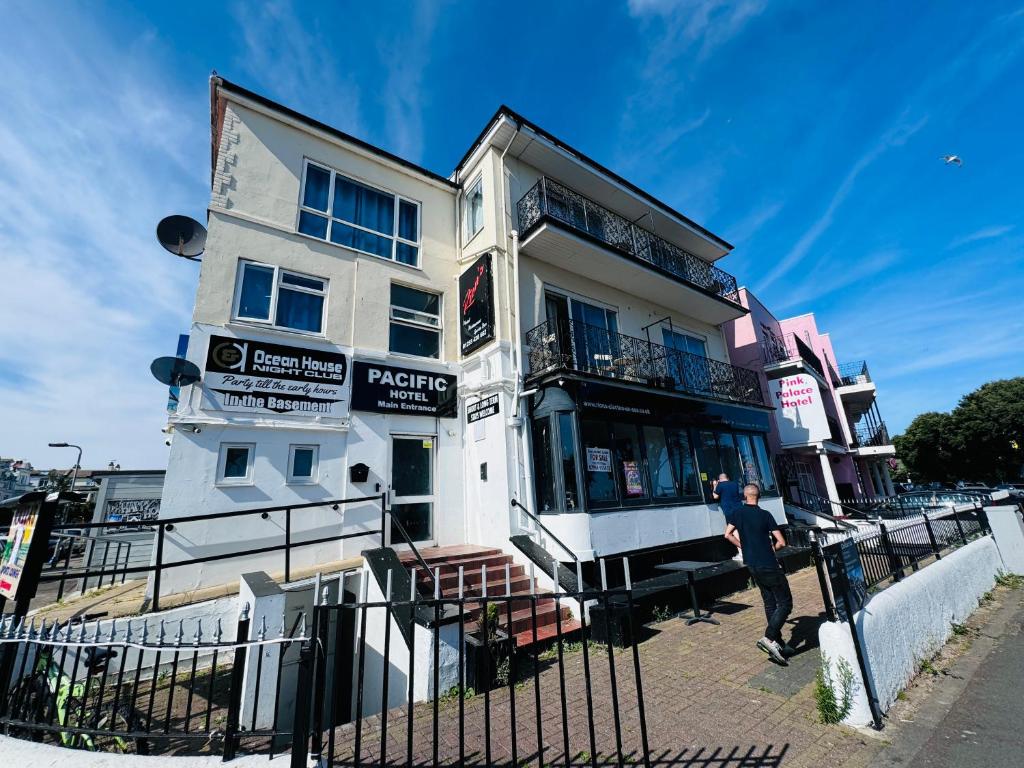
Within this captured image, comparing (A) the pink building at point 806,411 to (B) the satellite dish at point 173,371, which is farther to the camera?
(A) the pink building at point 806,411

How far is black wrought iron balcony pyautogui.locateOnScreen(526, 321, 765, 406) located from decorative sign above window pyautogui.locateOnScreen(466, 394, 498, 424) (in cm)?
101

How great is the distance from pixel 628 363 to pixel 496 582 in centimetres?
592

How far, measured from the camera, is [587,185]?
40.8ft

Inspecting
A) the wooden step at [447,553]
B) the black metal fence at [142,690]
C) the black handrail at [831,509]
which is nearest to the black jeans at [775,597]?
the wooden step at [447,553]

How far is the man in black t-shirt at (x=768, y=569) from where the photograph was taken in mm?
5180

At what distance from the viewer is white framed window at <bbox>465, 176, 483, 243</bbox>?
11.2 meters

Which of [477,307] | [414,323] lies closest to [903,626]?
[477,307]

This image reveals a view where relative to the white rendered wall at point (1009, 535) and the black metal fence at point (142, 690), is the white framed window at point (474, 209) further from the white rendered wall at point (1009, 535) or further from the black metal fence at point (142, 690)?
the white rendered wall at point (1009, 535)

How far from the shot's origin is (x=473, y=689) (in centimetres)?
493

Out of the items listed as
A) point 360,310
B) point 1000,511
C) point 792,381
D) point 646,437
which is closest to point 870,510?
point 792,381

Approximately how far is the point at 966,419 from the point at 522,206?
155 feet

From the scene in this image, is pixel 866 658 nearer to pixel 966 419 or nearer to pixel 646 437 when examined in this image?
pixel 646 437

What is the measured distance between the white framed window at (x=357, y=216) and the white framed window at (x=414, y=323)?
0.85 m

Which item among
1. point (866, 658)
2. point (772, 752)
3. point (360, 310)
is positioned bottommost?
point (772, 752)
